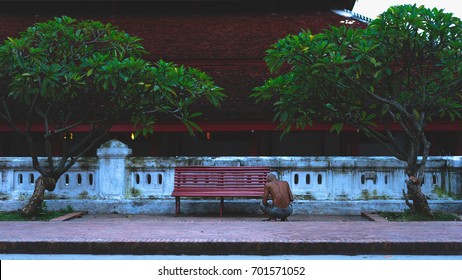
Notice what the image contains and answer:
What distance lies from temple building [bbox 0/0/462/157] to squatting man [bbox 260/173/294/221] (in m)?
6.03

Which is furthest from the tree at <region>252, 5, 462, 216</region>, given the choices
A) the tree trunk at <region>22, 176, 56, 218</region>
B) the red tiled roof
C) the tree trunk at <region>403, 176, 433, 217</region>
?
the red tiled roof

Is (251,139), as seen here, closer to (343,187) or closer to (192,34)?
(192,34)

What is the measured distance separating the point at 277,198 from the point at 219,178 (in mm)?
1846

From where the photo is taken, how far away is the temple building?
58.4 feet

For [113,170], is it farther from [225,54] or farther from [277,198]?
[225,54]

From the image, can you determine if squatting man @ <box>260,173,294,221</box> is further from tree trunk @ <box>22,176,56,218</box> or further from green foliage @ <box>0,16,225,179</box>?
tree trunk @ <box>22,176,56,218</box>

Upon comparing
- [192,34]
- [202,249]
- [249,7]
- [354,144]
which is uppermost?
[249,7]

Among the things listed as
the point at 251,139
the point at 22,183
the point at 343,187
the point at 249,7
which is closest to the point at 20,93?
the point at 22,183

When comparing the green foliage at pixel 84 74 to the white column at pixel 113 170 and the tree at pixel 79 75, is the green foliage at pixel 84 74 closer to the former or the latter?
the tree at pixel 79 75

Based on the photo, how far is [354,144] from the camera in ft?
62.3

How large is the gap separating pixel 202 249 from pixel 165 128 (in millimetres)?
10628

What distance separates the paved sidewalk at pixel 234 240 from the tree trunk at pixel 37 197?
1.90 meters

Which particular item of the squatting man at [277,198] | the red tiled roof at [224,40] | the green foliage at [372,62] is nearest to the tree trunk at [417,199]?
the green foliage at [372,62]

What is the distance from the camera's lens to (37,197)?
435 inches
